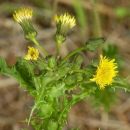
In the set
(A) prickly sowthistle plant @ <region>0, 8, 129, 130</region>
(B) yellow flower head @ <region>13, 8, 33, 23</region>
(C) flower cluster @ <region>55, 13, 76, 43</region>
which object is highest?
(B) yellow flower head @ <region>13, 8, 33, 23</region>

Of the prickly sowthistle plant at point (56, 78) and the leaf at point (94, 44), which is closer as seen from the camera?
the prickly sowthistle plant at point (56, 78)

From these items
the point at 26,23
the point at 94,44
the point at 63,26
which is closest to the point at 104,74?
the point at 94,44

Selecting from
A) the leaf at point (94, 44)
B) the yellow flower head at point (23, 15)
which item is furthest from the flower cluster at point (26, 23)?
the leaf at point (94, 44)

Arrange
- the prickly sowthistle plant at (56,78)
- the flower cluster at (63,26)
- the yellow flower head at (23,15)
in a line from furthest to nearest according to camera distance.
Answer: the yellow flower head at (23,15) → the flower cluster at (63,26) → the prickly sowthistle plant at (56,78)

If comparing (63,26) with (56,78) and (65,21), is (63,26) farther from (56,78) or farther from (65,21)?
(56,78)

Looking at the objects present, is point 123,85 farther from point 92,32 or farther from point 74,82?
point 92,32

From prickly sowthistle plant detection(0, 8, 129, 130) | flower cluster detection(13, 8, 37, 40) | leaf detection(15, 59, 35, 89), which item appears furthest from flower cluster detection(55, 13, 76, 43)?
leaf detection(15, 59, 35, 89)

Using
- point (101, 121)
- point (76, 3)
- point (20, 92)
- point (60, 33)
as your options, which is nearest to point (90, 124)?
point (101, 121)

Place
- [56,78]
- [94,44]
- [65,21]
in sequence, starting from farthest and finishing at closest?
[65,21] < [94,44] < [56,78]

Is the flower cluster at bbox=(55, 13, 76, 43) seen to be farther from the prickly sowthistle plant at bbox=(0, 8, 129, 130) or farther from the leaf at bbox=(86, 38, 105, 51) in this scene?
the leaf at bbox=(86, 38, 105, 51)

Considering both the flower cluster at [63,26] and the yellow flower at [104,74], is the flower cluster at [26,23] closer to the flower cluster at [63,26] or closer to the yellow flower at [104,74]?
the flower cluster at [63,26]
